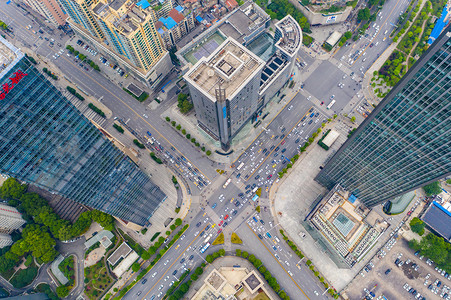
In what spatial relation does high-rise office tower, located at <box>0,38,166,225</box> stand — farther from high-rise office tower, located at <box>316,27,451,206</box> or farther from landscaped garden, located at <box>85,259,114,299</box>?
high-rise office tower, located at <box>316,27,451,206</box>

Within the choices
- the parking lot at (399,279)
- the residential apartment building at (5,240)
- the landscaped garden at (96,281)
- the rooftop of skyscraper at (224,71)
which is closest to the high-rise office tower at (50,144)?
the rooftop of skyscraper at (224,71)

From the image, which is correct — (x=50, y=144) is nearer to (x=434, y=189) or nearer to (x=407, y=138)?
(x=407, y=138)

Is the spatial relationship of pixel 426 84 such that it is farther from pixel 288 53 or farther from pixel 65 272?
pixel 65 272

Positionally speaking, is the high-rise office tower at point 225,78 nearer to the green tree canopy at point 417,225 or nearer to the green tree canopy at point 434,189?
the green tree canopy at point 417,225

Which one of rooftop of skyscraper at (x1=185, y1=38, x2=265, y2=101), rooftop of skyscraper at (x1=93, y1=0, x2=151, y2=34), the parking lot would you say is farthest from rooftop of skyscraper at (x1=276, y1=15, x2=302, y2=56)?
the parking lot

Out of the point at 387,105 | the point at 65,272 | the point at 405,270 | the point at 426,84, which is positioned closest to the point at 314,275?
the point at 405,270

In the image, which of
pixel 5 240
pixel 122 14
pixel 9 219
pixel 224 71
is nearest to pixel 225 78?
pixel 224 71
